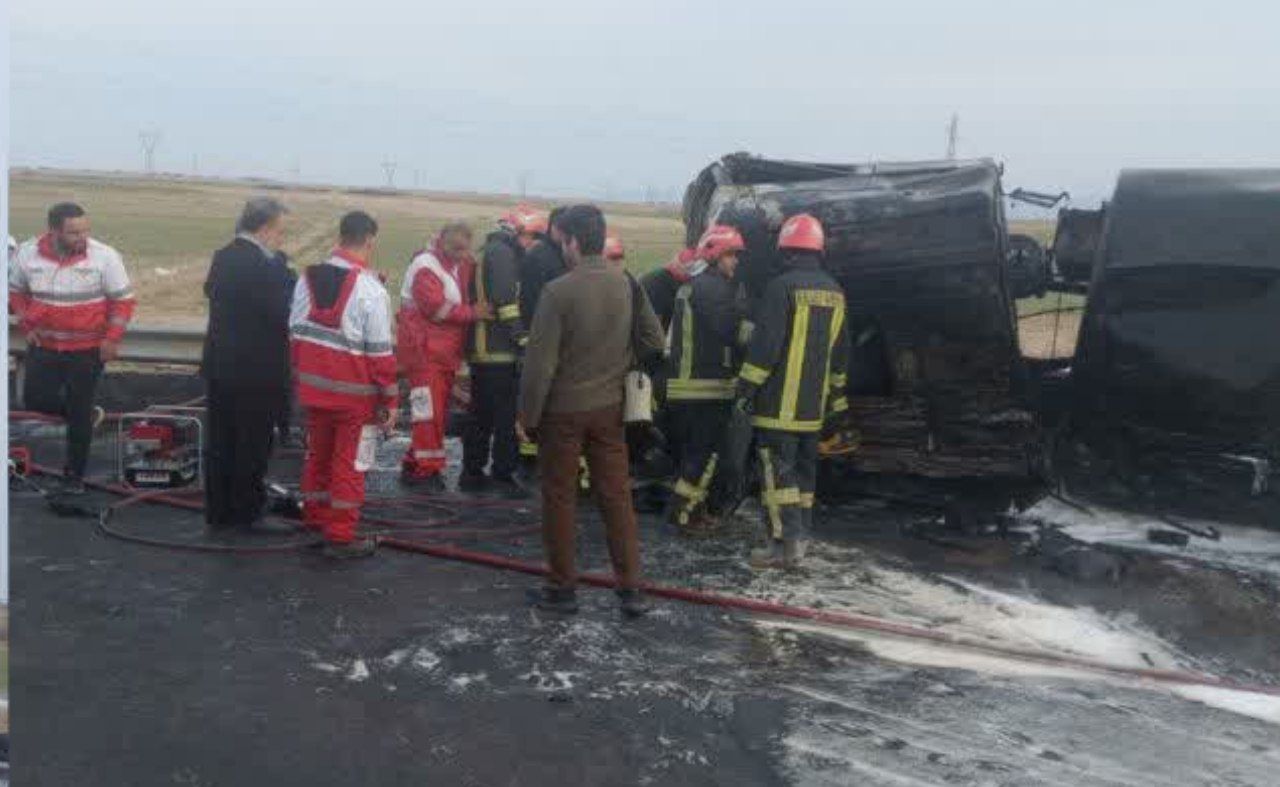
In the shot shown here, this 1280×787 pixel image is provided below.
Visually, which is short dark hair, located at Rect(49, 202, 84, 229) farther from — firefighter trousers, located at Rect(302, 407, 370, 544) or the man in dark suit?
firefighter trousers, located at Rect(302, 407, 370, 544)

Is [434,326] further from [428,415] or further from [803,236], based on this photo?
[803,236]

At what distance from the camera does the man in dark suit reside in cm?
623

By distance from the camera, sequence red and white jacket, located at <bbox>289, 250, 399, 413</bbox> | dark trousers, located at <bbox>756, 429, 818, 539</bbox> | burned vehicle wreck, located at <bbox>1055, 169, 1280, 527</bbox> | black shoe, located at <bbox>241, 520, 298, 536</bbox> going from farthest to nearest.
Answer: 1. burned vehicle wreck, located at <bbox>1055, 169, 1280, 527</bbox>
2. black shoe, located at <bbox>241, 520, 298, 536</bbox>
3. dark trousers, located at <bbox>756, 429, 818, 539</bbox>
4. red and white jacket, located at <bbox>289, 250, 399, 413</bbox>

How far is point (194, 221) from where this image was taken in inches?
346

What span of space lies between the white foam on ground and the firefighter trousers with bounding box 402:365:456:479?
3.63 meters

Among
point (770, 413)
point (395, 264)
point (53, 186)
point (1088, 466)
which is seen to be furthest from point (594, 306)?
point (395, 264)

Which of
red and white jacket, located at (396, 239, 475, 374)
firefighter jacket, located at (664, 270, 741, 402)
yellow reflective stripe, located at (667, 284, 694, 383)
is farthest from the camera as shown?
red and white jacket, located at (396, 239, 475, 374)

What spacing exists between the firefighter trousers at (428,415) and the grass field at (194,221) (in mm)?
946

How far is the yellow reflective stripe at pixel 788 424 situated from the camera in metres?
6.30

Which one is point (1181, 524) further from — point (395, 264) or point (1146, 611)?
point (395, 264)

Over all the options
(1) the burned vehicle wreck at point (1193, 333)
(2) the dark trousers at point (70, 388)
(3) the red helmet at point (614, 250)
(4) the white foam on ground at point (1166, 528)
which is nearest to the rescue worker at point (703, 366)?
(3) the red helmet at point (614, 250)

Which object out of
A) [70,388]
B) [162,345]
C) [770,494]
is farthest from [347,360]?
[162,345]

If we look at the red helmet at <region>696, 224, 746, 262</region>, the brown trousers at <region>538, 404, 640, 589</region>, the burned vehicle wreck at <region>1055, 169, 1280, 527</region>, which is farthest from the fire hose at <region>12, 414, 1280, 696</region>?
the burned vehicle wreck at <region>1055, 169, 1280, 527</region>

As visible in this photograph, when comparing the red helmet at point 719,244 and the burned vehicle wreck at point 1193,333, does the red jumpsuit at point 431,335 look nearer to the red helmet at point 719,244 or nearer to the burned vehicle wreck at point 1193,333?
the red helmet at point 719,244
